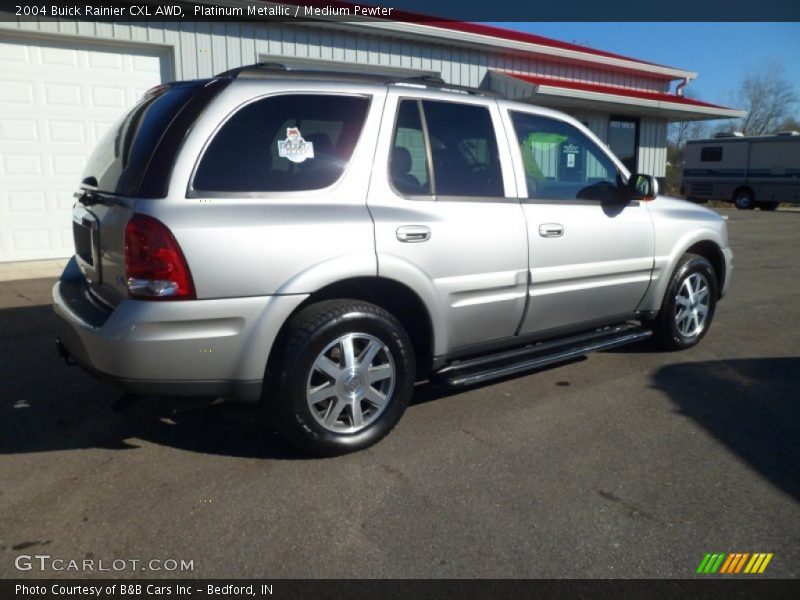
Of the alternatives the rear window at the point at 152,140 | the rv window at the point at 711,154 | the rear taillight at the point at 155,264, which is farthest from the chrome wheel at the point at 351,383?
the rv window at the point at 711,154

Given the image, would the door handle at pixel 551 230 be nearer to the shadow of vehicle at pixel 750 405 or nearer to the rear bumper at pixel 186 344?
the shadow of vehicle at pixel 750 405

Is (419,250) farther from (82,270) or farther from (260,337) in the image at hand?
(82,270)

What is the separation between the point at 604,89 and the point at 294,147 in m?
12.9

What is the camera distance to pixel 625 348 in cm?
573

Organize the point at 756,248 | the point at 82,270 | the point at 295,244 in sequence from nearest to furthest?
the point at 295,244, the point at 82,270, the point at 756,248

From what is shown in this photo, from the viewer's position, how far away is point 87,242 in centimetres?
362

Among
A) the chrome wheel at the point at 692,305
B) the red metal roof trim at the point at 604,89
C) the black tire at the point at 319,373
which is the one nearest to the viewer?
the black tire at the point at 319,373

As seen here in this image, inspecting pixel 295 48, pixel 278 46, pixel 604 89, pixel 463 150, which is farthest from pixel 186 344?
pixel 604 89

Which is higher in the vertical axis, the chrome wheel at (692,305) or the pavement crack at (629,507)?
the chrome wheel at (692,305)

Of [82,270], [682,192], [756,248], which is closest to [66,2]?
[82,270]

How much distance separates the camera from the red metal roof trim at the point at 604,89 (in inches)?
535

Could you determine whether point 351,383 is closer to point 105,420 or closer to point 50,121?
point 105,420

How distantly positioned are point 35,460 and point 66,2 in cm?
718

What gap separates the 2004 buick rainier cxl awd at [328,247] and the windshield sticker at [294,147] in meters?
0.01
